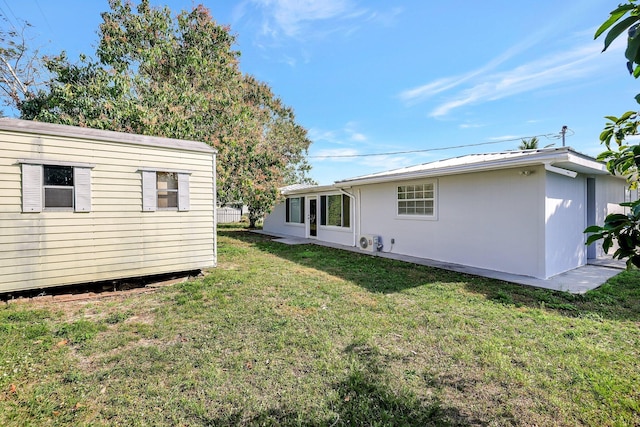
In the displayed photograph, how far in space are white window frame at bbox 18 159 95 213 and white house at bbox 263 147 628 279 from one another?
289 inches

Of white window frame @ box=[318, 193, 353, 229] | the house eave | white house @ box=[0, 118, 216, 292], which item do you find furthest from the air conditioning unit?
white house @ box=[0, 118, 216, 292]

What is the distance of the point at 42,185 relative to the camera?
16.9 ft

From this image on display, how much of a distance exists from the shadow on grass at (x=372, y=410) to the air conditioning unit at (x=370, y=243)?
23.0 feet

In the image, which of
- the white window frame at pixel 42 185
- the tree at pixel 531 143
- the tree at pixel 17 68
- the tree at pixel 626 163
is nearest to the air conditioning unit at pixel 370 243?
the white window frame at pixel 42 185

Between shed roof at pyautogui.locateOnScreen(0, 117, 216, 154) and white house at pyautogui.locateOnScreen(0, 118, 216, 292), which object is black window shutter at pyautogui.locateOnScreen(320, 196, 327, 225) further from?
shed roof at pyautogui.locateOnScreen(0, 117, 216, 154)

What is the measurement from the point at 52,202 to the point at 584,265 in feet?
39.1

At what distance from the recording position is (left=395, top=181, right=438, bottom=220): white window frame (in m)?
8.20

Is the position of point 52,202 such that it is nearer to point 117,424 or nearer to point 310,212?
point 117,424

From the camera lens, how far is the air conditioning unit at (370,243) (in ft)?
32.0

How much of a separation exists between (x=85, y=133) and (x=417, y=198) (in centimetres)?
809

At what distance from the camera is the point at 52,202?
17.3 feet

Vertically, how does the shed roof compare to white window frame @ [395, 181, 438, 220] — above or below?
above

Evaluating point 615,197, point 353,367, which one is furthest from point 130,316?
point 615,197

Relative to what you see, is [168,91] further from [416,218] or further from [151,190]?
[416,218]
